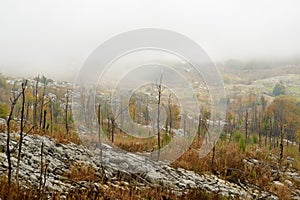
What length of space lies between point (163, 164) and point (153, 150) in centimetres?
161

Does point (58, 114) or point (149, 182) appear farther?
point (58, 114)

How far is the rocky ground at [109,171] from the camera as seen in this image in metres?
6.17

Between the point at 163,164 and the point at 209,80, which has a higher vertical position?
the point at 209,80

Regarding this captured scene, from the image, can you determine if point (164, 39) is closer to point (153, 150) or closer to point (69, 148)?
point (69, 148)

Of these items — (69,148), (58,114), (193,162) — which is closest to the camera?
(69,148)

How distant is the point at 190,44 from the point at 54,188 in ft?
12.5

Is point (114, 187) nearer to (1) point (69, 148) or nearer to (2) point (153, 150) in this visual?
(1) point (69, 148)

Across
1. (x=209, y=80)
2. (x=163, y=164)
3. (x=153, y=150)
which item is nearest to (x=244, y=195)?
(x=163, y=164)

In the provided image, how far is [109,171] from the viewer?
292 inches

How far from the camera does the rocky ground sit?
6.17m

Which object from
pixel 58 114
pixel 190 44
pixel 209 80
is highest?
pixel 190 44

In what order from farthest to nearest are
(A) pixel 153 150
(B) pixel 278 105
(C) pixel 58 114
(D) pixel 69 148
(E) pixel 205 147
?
(B) pixel 278 105 → (C) pixel 58 114 → (E) pixel 205 147 → (A) pixel 153 150 → (D) pixel 69 148

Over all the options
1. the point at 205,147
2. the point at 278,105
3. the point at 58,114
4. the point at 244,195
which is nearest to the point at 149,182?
the point at 244,195

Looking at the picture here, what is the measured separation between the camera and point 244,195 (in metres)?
7.80
